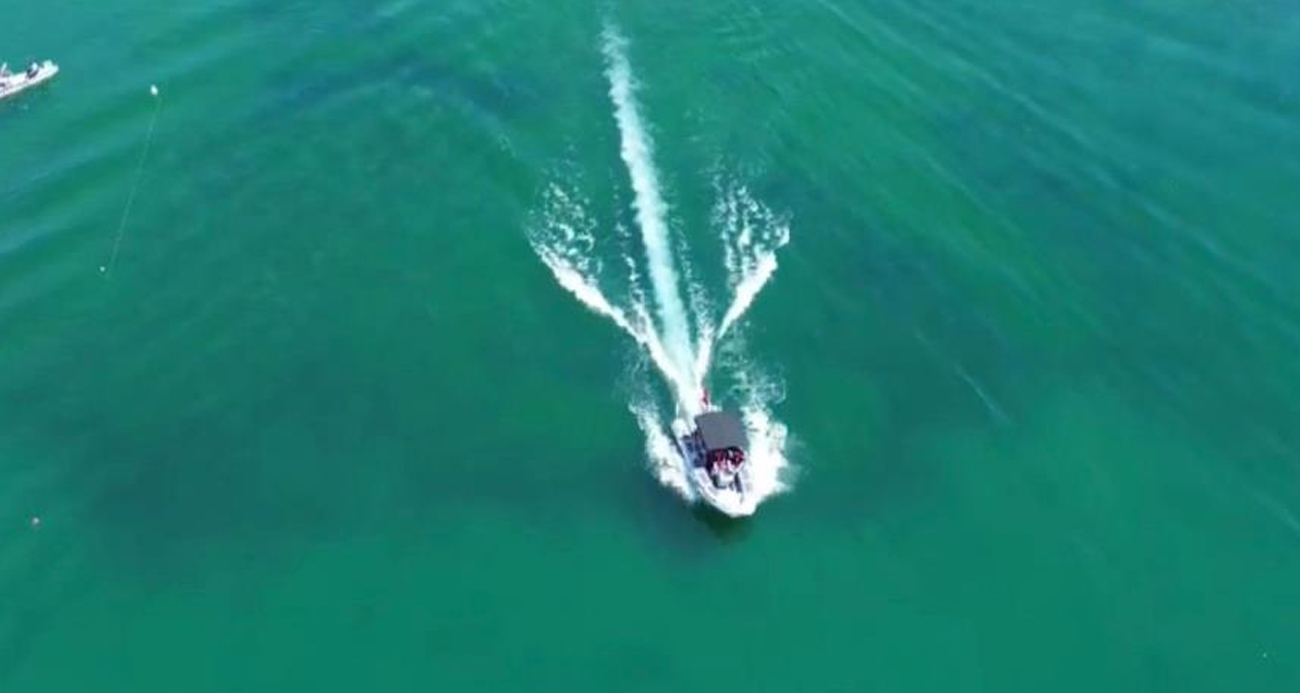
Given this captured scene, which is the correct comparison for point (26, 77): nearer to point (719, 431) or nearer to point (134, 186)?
point (134, 186)

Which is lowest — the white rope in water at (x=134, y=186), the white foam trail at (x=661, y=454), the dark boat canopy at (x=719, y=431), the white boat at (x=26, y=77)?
the white foam trail at (x=661, y=454)

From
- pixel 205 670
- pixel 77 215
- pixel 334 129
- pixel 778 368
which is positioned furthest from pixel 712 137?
pixel 205 670

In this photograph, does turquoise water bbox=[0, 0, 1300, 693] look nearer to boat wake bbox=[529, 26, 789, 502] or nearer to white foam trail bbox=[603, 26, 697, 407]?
boat wake bbox=[529, 26, 789, 502]

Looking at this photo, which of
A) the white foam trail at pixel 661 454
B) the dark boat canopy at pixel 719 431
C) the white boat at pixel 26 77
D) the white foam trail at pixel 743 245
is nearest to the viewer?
the dark boat canopy at pixel 719 431

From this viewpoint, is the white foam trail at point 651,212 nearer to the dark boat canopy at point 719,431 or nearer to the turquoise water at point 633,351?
the turquoise water at point 633,351

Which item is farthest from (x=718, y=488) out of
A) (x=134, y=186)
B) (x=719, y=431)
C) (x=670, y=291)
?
(x=134, y=186)

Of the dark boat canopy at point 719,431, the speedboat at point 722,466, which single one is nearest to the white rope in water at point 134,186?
the speedboat at point 722,466

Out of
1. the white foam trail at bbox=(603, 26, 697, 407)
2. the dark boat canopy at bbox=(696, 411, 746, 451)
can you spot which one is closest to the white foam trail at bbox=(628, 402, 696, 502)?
the white foam trail at bbox=(603, 26, 697, 407)

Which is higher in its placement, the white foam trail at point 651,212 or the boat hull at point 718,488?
the white foam trail at point 651,212
